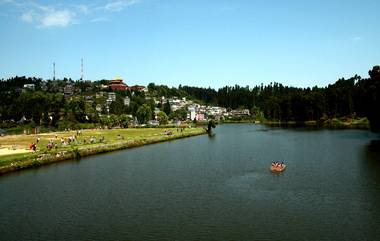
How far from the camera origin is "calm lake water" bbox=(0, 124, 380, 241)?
29.6m

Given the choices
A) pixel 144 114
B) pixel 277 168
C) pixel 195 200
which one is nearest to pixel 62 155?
pixel 277 168

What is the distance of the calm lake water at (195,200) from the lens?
29.6 m

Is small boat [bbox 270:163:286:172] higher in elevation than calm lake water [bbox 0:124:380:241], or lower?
higher

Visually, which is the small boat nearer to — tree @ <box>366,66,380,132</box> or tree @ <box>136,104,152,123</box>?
tree @ <box>366,66,380,132</box>

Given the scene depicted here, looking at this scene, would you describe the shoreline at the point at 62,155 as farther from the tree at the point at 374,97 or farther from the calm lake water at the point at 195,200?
the tree at the point at 374,97

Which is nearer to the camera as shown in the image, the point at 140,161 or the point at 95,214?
the point at 95,214

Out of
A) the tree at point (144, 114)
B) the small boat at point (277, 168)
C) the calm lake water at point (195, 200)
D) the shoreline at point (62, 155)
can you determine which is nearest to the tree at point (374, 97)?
the calm lake water at point (195, 200)

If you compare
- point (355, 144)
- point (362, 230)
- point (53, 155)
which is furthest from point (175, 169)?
point (355, 144)

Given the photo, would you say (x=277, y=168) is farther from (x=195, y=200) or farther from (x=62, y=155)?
(x=62, y=155)

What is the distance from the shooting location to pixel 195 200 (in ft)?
125

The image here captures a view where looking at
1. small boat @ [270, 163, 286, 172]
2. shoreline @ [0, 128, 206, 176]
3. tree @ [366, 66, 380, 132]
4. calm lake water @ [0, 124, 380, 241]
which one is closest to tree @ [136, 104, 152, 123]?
shoreline @ [0, 128, 206, 176]

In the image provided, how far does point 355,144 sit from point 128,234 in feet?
214

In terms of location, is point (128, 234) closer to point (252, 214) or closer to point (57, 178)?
point (252, 214)

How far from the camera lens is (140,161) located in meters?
65.2
